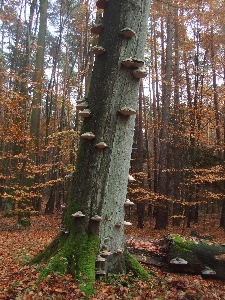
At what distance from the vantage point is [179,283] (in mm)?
4211

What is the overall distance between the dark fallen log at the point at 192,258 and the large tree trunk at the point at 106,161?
1.17 meters

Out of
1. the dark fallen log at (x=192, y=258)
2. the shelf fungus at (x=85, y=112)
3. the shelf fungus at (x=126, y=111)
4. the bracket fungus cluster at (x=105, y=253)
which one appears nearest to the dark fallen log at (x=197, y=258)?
the dark fallen log at (x=192, y=258)

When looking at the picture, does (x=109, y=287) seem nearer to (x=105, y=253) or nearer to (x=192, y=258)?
(x=105, y=253)

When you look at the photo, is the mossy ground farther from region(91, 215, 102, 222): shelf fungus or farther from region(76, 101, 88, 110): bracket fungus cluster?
region(76, 101, 88, 110): bracket fungus cluster

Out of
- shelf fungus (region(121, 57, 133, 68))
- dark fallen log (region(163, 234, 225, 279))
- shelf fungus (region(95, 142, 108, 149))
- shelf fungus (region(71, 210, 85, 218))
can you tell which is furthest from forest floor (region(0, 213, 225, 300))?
shelf fungus (region(121, 57, 133, 68))

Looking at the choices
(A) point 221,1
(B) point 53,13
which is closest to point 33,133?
(A) point 221,1

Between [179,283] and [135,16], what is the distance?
13.8 ft

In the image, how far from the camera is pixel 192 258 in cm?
518

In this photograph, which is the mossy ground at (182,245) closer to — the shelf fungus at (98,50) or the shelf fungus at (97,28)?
the shelf fungus at (98,50)

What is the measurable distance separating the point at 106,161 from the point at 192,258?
264 cm

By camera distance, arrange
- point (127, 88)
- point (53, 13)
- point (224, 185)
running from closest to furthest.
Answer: point (127, 88) < point (224, 185) < point (53, 13)

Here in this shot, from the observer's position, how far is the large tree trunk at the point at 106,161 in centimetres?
397

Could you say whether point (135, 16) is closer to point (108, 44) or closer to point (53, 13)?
point (108, 44)

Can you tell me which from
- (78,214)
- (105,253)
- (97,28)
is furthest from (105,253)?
(97,28)
